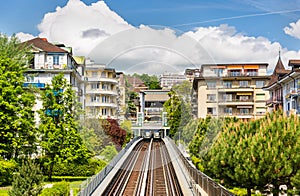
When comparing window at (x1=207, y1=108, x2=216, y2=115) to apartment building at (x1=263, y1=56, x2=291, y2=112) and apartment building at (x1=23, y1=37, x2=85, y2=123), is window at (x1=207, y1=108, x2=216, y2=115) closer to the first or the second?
apartment building at (x1=23, y1=37, x2=85, y2=123)

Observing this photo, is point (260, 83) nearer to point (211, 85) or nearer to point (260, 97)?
point (260, 97)

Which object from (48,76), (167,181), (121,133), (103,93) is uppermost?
(48,76)

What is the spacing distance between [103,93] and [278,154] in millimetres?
5963

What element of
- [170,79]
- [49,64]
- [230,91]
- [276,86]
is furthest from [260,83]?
[170,79]

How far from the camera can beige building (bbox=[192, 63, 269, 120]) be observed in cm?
1209

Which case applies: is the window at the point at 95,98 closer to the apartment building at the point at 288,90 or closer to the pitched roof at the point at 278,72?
the apartment building at the point at 288,90

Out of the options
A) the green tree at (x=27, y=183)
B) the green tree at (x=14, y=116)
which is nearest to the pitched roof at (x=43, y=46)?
the green tree at (x=14, y=116)

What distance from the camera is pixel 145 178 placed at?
85.7 ft

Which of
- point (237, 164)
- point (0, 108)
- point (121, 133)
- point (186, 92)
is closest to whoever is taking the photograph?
point (186, 92)

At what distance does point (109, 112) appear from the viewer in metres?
14.4

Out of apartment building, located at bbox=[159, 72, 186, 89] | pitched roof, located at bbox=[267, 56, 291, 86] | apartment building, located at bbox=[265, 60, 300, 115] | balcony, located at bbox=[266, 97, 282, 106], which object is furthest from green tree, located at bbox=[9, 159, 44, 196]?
balcony, located at bbox=[266, 97, 282, 106]

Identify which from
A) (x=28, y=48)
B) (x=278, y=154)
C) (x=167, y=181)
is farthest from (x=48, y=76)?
(x=278, y=154)

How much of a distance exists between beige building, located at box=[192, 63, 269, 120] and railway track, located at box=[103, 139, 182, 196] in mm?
4360

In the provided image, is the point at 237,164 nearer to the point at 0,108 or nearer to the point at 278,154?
the point at 278,154
